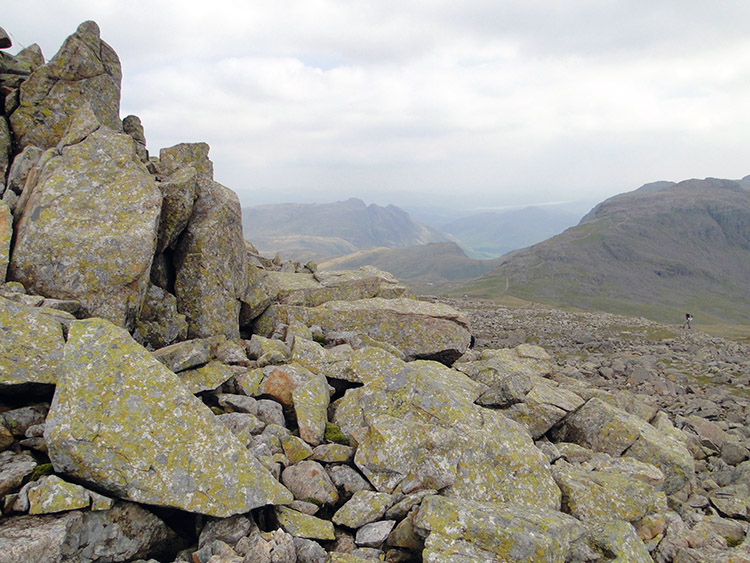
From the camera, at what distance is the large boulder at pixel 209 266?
18.2m

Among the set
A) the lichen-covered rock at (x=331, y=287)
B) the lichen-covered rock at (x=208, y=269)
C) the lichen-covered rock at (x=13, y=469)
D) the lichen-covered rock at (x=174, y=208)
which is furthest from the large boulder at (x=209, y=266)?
the lichen-covered rock at (x=13, y=469)

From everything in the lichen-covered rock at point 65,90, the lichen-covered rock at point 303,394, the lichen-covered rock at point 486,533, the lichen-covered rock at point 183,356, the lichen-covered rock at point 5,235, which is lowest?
the lichen-covered rock at point 486,533

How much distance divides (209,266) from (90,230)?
482 cm

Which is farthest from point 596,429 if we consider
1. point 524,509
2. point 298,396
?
point 298,396

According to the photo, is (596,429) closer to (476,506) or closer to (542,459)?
(542,459)

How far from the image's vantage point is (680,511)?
637 inches

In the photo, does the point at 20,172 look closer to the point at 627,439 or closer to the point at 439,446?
the point at 439,446

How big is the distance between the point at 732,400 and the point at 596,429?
31665 mm

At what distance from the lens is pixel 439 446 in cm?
1255

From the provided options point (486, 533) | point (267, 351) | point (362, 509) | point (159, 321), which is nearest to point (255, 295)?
point (267, 351)

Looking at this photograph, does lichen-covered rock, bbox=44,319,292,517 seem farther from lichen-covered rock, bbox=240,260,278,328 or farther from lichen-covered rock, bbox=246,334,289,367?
lichen-covered rock, bbox=240,260,278,328

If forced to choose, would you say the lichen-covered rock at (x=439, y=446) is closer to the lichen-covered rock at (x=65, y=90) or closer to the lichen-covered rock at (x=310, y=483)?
the lichen-covered rock at (x=310, y=483)

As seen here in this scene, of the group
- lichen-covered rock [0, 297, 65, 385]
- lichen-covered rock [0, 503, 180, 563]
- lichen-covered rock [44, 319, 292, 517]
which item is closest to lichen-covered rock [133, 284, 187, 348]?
lichen-covered rock [0, 297, 65, 385]

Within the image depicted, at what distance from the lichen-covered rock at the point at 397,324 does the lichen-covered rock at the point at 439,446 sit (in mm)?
7709
